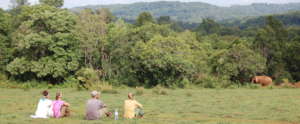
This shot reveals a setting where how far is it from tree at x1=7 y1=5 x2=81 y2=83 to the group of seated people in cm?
2472

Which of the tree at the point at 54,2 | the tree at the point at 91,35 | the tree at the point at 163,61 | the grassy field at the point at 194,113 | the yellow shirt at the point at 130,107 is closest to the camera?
the grassy field at the point at 194,113

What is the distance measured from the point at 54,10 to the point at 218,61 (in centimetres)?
1871

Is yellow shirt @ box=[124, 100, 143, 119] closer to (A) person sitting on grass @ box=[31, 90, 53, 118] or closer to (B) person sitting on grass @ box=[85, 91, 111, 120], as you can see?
(B) person sitting on grass @ box=[85, 91, 111, 120]

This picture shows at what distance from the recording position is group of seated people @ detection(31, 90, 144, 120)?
13.5 metres

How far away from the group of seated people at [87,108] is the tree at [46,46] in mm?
24717

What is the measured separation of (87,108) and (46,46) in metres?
26.8

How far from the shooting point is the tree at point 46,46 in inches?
1508

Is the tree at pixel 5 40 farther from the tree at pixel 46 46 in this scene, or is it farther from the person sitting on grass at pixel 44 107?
the person sitting on grass at pixel 44 107

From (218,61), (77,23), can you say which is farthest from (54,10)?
(218,61)

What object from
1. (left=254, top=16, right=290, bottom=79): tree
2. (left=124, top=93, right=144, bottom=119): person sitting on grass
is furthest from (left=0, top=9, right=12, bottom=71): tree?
(left=254, top=16, right=290, bottom=79): tree

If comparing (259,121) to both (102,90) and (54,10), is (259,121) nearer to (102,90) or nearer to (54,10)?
(102,90)

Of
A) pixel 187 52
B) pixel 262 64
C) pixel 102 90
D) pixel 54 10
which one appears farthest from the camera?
pixel 262 64

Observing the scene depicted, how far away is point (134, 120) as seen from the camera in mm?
13328

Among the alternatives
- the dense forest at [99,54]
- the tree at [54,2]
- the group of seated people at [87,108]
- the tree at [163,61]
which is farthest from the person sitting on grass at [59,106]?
the tree at [54,2]
